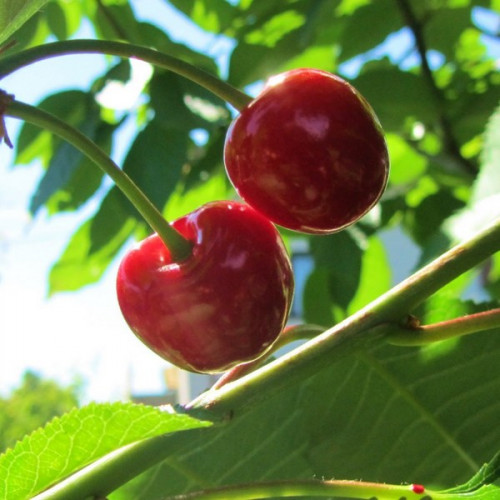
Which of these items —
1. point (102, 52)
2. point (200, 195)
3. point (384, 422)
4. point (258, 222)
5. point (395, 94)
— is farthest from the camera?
point (200, 195)

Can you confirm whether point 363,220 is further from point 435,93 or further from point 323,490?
point 323,490

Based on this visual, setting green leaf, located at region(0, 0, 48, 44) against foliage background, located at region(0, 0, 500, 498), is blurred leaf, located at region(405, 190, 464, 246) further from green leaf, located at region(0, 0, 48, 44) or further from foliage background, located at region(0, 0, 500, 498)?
green leaf, located at region(0, 0, 48, 44)

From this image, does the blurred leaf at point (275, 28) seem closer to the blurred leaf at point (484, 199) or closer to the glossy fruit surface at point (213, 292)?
the blurred leaf at point (484, 199)

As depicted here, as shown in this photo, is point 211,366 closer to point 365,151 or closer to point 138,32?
point 365,151

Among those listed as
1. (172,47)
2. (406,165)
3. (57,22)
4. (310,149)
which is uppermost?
(57,22)

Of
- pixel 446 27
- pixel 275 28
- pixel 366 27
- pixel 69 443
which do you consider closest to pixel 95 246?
pixel 275 28

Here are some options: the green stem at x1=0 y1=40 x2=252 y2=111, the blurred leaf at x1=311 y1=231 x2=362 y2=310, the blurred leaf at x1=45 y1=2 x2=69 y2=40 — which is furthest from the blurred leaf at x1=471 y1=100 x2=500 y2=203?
the blurred leaf at x1=45 y1=2 x2=69 y2=40

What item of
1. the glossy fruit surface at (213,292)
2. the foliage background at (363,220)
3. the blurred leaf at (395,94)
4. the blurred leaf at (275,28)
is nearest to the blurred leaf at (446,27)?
the foliage background at (363,220)
